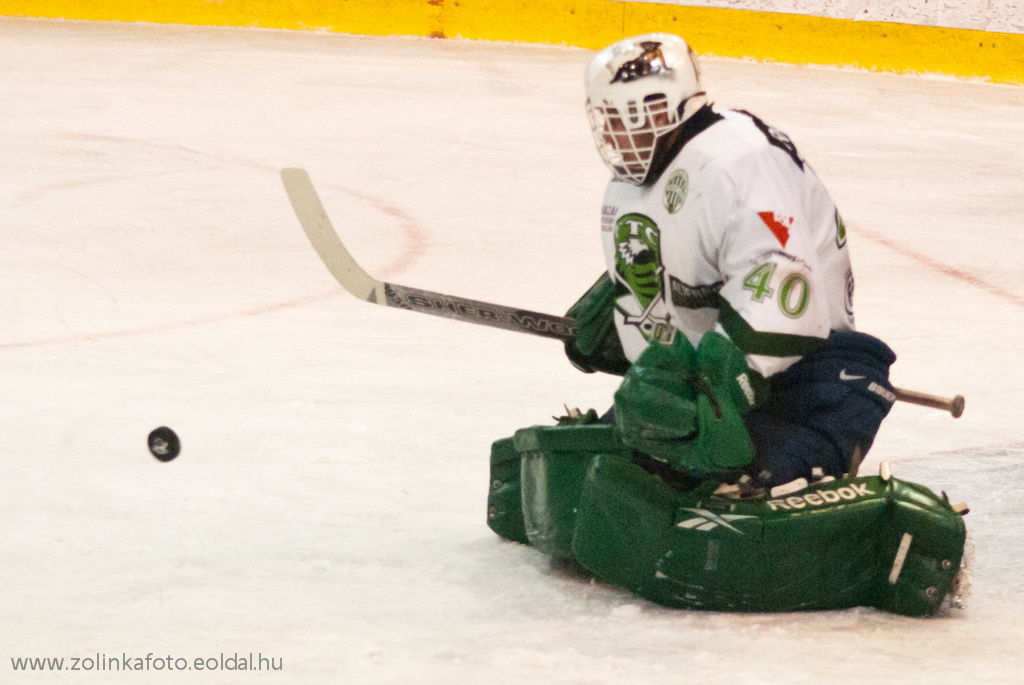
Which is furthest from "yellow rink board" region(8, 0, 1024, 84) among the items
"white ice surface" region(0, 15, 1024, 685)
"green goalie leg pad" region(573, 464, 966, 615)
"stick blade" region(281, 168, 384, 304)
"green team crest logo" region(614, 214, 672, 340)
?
"green goalie leg pad" region(573, 464, 966, 615)

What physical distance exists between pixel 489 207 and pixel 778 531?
124 inches

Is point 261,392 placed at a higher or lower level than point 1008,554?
lower

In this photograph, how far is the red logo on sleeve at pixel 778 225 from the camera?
188 cm

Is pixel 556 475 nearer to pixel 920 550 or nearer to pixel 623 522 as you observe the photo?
pixel 623 522

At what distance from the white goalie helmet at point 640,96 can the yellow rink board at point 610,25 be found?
612cm

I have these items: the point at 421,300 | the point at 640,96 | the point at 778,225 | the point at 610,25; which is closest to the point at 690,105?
the point at 640,96

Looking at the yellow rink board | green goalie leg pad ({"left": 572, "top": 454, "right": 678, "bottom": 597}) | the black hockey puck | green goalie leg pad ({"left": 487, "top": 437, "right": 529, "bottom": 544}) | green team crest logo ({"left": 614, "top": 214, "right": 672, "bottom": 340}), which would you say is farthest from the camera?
the yellow rink board

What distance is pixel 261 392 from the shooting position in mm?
3033

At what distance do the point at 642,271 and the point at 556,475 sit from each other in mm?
347

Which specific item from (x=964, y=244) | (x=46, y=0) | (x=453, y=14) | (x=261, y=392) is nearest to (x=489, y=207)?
(x=964, y=244)

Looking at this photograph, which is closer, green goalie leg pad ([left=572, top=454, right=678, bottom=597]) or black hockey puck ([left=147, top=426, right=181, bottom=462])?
green goalie leg pad ([left=572, top=454, right=678, bottom=597])

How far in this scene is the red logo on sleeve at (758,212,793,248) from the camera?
188cm

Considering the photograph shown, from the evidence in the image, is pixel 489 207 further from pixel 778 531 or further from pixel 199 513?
Result: pixel 778 531

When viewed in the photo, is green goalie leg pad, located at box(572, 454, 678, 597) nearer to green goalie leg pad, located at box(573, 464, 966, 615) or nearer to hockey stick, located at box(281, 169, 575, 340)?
green goalie leg pad, located at box(573, 464, 966, 615)
